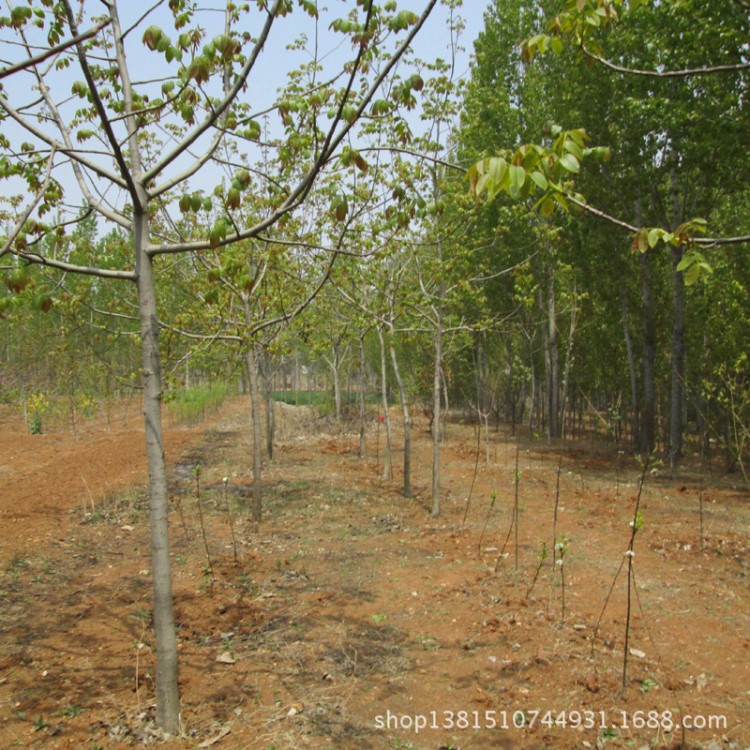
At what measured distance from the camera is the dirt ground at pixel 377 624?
375 cm

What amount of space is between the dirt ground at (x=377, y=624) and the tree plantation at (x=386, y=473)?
0.03 metres

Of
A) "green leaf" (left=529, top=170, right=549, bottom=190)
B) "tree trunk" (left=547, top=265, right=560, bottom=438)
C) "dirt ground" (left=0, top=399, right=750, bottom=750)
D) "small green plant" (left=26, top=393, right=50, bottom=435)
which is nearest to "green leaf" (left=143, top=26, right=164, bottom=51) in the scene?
"green leaf" (left=529, top=170, right=549, bottom=190)

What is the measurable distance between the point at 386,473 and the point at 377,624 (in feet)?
25.8

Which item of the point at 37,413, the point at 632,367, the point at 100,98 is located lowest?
the point at 37,413

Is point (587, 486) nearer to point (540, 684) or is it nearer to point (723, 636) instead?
point (723, 636)

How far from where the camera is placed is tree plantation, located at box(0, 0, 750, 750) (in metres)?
3.55

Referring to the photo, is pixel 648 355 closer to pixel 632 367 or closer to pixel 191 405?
pixel 632 367

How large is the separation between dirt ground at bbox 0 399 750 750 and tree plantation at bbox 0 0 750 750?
0.03m

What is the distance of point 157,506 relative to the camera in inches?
139

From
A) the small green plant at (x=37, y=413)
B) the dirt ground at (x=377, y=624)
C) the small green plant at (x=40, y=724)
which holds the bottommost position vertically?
the dirt ground at (x=377, y=624)

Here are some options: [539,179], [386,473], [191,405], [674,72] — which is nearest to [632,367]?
[386,473]

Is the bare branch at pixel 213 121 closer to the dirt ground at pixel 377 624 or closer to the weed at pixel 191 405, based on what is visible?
the dirt ground at pixel 377 624

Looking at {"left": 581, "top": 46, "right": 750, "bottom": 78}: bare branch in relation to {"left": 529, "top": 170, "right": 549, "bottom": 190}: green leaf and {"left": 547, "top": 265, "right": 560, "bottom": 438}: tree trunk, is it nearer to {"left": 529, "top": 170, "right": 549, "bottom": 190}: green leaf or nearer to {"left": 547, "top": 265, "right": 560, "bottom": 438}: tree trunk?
{"left": 529, "top": 170, "right": 549, "bottom": 190}: green leaf

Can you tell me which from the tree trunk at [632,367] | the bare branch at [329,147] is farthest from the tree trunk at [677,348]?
the bare branch at [329,147]
